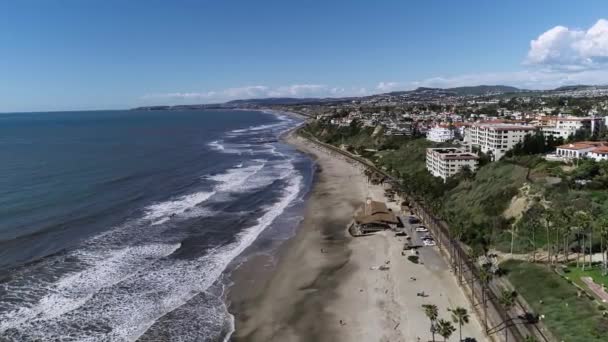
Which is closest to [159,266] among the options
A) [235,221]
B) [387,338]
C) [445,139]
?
[235,221]

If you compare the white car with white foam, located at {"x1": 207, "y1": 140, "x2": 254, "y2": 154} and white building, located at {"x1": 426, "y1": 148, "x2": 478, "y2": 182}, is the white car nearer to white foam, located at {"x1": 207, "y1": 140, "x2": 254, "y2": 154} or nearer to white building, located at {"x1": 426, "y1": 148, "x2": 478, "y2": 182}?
white building, located at {"x1": 426, "y1": 148, "x2": 478, "y2": 182}

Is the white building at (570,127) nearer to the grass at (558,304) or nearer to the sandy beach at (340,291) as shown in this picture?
the sandy beach at (340,291)

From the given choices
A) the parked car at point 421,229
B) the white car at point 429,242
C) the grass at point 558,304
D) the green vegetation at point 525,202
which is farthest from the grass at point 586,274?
the parked car at point 421,229

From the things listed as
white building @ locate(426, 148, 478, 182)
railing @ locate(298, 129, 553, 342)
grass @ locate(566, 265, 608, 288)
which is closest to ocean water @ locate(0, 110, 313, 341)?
railing @ locate(298, 129, 553, 342)

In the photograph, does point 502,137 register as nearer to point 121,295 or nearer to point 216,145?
point 121,295

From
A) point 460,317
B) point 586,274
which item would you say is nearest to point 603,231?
point 586,274

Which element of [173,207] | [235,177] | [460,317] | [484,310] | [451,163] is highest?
[451,163]

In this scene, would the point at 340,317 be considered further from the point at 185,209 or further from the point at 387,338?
the point at 185,209
